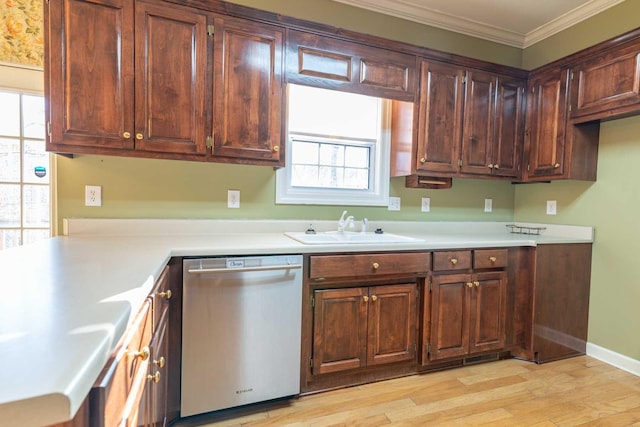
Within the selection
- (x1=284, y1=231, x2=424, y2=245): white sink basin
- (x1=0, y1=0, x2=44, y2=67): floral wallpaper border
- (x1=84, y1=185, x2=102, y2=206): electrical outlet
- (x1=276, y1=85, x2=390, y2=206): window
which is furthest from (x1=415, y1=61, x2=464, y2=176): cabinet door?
(x1=0, y1=0, x2=44, y2=67): floral wallpaper border

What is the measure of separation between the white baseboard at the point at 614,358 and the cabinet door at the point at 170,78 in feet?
10.4

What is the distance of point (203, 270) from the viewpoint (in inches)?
63.7

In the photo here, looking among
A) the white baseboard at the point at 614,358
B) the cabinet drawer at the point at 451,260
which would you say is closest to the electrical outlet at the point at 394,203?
the cabinet drawer at the point at 451,260

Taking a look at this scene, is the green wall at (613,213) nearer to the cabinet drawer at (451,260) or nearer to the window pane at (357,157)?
the cabinet drawer at (451,260)

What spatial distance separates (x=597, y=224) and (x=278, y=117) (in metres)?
2.51

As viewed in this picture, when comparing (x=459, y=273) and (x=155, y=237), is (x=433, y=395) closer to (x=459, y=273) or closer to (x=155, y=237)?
(x=459, y=273)

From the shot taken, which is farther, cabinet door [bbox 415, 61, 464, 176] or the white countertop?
cabinet door [bbox 415, 61, 464, 176]

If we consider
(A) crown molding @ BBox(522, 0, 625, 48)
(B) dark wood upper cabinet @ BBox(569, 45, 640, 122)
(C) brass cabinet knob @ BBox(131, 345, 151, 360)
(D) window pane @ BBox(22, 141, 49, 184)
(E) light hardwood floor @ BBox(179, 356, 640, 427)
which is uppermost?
(A) crown molding @ BBox(522, 0, 625, 48)

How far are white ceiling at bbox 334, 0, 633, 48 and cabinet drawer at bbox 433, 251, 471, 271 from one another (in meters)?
1.91

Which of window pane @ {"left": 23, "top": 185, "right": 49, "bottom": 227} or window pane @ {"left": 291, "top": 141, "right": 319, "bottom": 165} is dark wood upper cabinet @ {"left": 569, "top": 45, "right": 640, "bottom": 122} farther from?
window pane @ {"left": 23, "top": 185, "right": 49, "bottom": 227}

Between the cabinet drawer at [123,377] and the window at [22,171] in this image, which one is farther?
the window at [22,171]

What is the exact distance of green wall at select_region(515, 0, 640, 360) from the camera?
2.32m

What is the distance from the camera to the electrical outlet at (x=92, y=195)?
202cm

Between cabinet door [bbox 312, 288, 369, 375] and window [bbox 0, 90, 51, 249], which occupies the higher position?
window [bbox 0, 90, 51, 249]
